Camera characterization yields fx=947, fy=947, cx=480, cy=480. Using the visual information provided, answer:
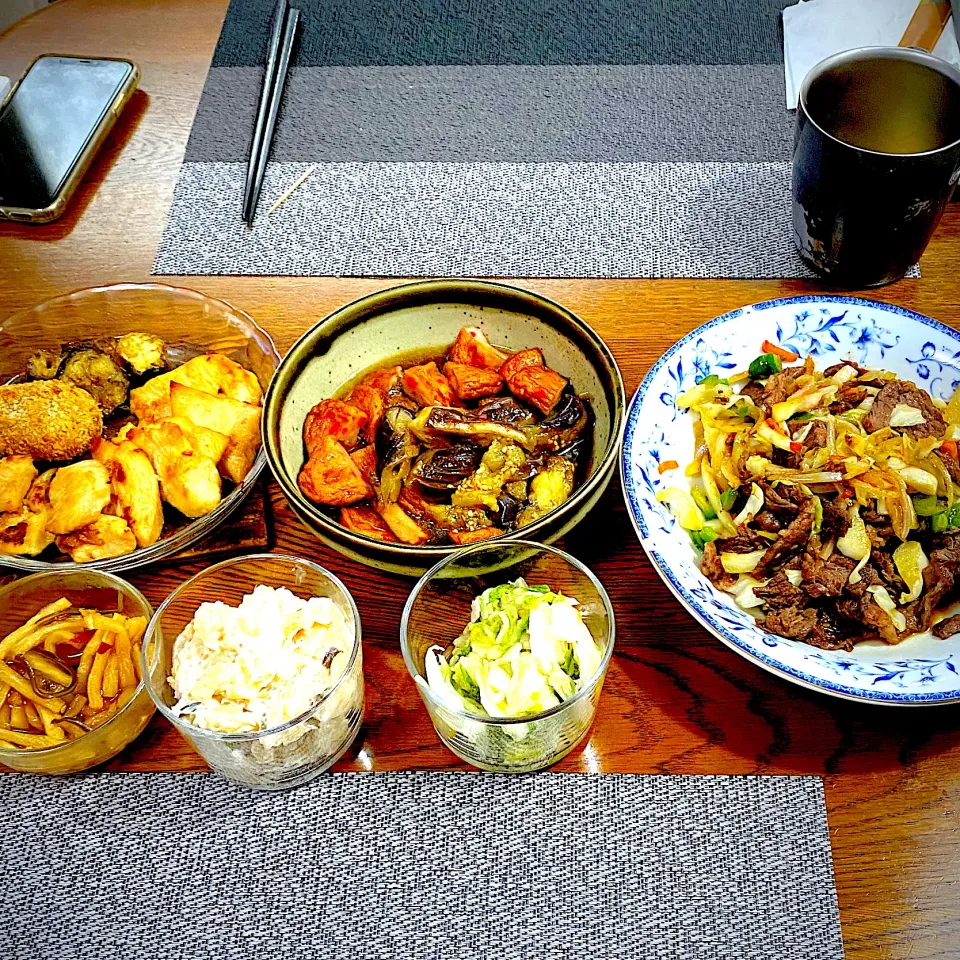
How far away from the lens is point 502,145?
2168 millimetres

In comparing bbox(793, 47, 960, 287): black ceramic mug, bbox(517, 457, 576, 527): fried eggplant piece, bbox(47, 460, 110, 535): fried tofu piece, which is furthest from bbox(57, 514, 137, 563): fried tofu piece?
bbox(793, 47, 960, 287): black ceramic mug

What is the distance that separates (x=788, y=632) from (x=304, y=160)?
153cm

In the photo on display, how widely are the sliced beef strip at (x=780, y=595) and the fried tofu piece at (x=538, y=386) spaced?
0.44 meters

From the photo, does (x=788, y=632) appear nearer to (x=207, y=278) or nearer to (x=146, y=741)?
(x=146, y=741)

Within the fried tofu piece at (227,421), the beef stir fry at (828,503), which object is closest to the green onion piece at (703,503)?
the beef stir fry at (828,503)

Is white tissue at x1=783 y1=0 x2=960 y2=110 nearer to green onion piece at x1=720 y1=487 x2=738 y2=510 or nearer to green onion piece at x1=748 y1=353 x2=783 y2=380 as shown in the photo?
green onion piece at x1=748 y1=353 x2=783 y2=380

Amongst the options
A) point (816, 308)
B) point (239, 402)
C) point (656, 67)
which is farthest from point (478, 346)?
point (656, 67)

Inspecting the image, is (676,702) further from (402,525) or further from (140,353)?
(140,353)

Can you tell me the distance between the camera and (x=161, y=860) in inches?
48.8

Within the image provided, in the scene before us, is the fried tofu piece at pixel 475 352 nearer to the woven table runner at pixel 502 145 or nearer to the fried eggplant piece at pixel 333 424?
the fried eggplant piece at pixel 333 424

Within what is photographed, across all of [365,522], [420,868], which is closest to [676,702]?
[420,868]

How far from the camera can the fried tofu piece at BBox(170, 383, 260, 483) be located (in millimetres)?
1513

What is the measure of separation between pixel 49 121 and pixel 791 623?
196 centimetres

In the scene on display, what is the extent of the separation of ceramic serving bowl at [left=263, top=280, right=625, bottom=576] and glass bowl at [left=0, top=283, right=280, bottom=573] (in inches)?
6.7
